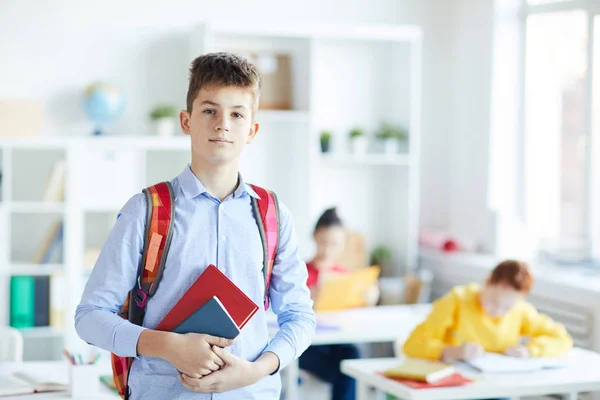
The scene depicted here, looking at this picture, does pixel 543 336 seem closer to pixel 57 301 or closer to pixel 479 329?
pixel 479 329

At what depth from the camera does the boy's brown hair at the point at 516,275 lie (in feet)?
10.1

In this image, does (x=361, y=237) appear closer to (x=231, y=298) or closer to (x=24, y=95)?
(x=24, y=95)

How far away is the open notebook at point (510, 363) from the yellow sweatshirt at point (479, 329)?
0.25 ft

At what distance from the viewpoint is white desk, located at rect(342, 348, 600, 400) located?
8.66ft

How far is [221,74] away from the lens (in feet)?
5.43

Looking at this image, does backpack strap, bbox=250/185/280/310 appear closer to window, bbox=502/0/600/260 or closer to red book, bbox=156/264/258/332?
red book, bbox=156/264/258/332

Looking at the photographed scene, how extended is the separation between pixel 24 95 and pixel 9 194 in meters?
0.63

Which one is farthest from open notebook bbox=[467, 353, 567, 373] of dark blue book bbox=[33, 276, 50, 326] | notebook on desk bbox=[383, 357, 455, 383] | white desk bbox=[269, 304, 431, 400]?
dark blue book bbox=[33, 276, 50, 326]

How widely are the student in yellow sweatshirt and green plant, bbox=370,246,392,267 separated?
1703mm

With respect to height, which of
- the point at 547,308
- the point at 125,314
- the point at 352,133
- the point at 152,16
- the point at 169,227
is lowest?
the point at 547,308

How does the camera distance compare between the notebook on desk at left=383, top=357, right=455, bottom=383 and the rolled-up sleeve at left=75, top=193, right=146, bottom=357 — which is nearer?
the rolled-up sleeve at left=75, top=193, right=146, bottom=357

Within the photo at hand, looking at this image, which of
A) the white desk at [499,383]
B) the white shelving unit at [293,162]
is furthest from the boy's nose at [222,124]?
the white shelving unit at [293,162]

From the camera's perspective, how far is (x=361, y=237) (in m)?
5.05

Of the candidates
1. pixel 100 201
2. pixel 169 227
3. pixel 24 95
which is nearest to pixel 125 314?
Answer: pixel 169 227
